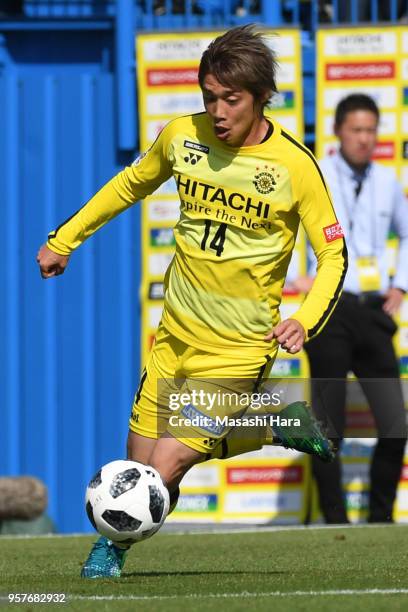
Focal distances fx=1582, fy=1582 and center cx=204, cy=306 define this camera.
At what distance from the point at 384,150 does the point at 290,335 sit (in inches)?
232

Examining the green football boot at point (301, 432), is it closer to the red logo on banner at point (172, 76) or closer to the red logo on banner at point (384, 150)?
the red logo on banner at point (384, 150)

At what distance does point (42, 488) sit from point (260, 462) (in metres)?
1.66

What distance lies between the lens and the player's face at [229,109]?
6.57 m

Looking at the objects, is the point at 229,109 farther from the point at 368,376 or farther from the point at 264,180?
the point at 368,376

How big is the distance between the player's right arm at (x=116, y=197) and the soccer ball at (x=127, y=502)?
99cm

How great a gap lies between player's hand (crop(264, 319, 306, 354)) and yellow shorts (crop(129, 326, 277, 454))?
373mm

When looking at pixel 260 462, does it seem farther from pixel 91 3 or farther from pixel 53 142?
pixel 91 3

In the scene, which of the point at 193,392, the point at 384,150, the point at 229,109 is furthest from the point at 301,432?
the point at 384,150

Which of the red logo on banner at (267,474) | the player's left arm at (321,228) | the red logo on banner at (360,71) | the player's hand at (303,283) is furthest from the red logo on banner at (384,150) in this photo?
the player's left arm at (321,228)

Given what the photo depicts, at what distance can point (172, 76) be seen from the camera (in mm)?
12055

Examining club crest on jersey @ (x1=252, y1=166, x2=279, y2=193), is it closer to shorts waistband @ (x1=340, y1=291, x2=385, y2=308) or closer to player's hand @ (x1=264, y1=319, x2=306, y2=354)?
player's hand @ (x1=264, y1=319, x2=306, y2=354)

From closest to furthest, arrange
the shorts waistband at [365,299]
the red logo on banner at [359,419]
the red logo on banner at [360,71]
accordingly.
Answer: the shorts waistband at [365,299] → the red logo on banner at [359,419] → the red logo on banner at [360,71]

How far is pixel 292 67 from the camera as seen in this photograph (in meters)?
12.0

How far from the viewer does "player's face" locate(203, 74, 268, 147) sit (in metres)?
6.57
